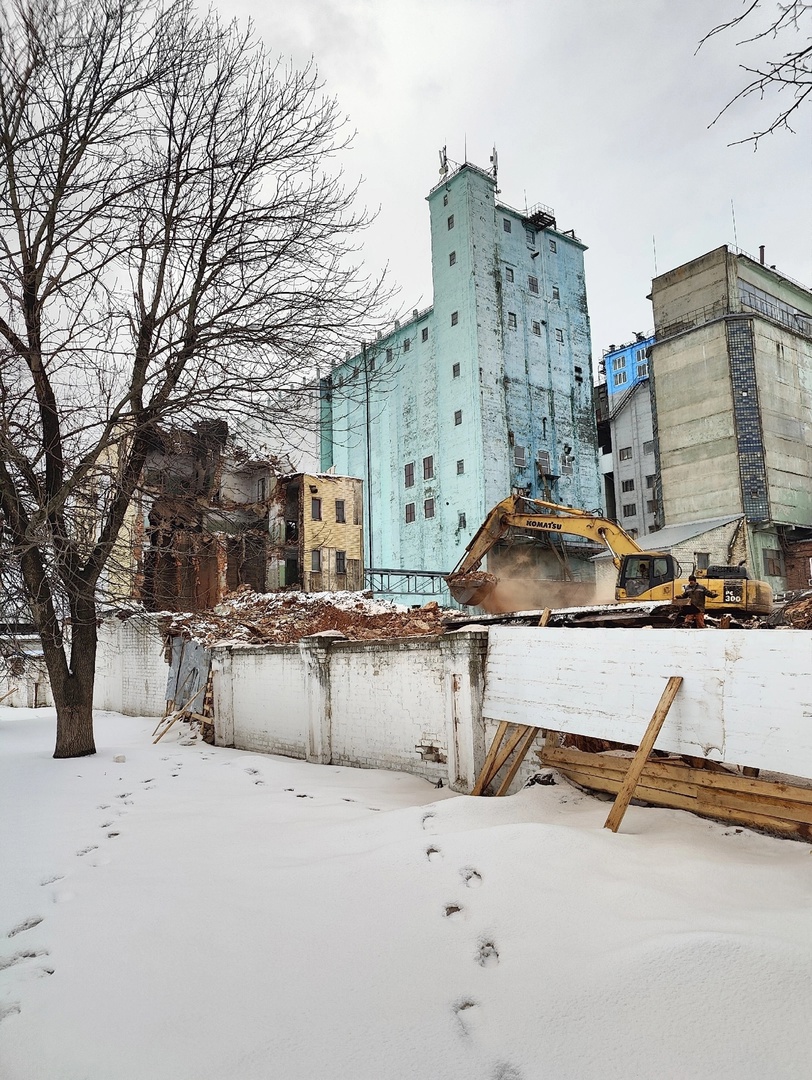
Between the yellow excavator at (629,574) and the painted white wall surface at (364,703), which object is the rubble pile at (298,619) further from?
the painted white wall surface at (364,703)

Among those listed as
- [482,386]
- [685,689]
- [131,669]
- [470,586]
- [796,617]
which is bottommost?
[131,669]

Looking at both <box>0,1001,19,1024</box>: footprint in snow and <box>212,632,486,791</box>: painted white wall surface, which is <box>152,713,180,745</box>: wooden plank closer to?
<box>212,632,486,791</box>: painted white wall surface

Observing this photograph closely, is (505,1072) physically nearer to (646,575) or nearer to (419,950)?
(419,950)

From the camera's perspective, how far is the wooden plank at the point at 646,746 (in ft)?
14.6

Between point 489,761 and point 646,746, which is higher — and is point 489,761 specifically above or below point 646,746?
below

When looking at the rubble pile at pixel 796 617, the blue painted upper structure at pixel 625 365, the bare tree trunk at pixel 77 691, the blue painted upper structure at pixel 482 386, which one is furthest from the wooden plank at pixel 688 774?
Answer: the blue painted upper structure at pixel 625 365

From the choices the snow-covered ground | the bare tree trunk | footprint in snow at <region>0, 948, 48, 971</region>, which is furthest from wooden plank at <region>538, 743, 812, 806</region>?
the bare tree trunk

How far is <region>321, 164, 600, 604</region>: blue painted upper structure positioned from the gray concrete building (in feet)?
15.8

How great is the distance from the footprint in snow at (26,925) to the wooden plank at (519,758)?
12.6 feet

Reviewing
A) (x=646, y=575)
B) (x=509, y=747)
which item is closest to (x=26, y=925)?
(x=509, y=747)

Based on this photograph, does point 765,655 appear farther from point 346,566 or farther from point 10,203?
point 346,566

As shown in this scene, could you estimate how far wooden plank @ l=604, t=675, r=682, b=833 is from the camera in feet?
14.6

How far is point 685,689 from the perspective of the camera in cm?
451

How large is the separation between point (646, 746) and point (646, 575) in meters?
10.6
